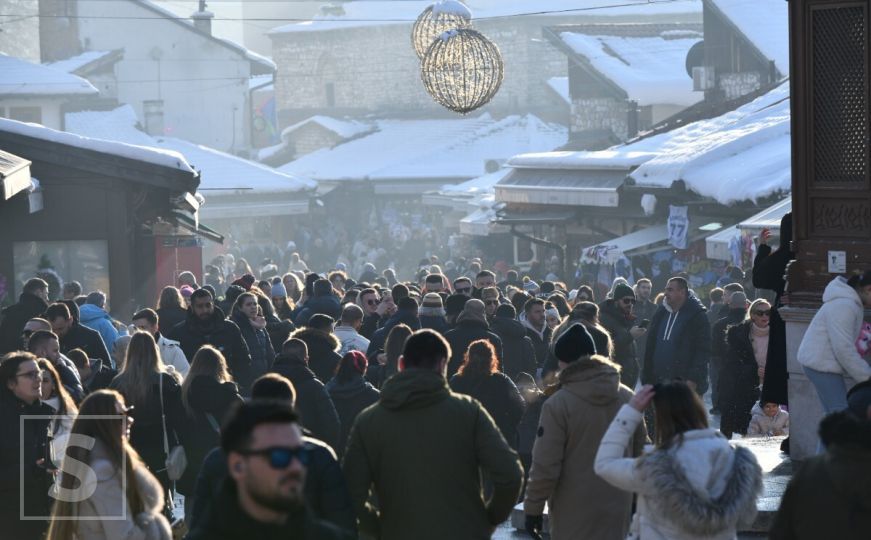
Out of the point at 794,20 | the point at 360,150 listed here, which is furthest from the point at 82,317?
the point at 360,150

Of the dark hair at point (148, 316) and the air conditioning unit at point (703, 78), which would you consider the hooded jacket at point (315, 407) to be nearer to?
the dark hair at point (148, 316)

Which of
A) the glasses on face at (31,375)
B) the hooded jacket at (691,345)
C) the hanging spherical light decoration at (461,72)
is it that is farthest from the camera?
the hanging spherical light decoration at (461,72)

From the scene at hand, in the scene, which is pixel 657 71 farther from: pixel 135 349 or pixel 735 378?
pixel 135 349

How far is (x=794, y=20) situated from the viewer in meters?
10.1

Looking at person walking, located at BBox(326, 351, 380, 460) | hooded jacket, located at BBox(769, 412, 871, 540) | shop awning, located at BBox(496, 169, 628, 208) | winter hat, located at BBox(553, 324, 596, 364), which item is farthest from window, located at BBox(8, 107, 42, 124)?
hooded jacket, located at BBox(769, 412, 871, 540)

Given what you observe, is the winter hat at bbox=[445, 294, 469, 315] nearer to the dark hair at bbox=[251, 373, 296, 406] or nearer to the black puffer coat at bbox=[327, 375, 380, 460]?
the black puffer coat at bbox=[327, 375, 380, 460]

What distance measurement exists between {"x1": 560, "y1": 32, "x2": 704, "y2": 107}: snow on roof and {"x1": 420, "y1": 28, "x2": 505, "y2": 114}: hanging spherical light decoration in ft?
70.9

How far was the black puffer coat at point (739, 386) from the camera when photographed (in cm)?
1335

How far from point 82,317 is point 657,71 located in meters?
32.0

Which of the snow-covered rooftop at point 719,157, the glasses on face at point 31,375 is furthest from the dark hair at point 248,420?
the snow-covered rooftop at point 719,157

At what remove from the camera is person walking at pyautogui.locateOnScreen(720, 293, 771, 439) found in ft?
43.8

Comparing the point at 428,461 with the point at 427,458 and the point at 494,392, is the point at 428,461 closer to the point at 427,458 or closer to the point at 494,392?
the point at 427,458

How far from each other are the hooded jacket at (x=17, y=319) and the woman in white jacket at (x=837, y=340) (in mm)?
7480

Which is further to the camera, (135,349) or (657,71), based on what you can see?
(657,71)
